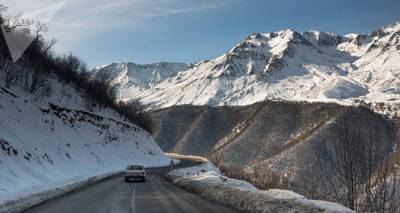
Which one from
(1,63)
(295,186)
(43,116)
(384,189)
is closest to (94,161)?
(43,116)

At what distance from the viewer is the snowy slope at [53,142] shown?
33094 millimetres

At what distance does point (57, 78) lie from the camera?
73.6m

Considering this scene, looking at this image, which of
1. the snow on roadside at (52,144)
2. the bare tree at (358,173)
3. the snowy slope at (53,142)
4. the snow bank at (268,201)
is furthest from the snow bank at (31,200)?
the bare tree at (358,173)

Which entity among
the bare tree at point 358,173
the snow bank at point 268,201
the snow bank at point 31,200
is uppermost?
the bare tree at point 358,173

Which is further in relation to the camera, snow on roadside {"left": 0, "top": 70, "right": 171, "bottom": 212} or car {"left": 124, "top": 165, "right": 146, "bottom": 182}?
car {"left": 124, "top": 165, "right": 146, "bottom": 182}

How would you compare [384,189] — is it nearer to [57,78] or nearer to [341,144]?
[341,144]

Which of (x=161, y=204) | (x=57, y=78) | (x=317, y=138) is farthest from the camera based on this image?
(x=317, y=138)

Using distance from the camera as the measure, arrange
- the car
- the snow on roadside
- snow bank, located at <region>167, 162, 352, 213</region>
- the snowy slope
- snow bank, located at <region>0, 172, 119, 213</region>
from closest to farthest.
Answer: snow bank, located at <region>167, 162, 352, 213</region>
snow bank, located at <region>0, 172, 119, 213</region>
the snow on roadside
the snowy slope
the car

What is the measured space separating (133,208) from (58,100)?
48354 mm

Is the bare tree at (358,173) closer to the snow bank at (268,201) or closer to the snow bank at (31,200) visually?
the snow bank at (268,201)

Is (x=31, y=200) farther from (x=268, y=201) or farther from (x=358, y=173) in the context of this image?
(x=358, y=173)

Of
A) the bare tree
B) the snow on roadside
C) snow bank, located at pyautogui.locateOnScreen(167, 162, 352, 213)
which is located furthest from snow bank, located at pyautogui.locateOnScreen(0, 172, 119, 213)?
the bare tree

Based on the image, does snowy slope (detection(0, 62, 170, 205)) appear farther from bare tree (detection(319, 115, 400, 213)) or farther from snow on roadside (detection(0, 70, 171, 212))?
bare tree (detection(319, 115, 400, 213))

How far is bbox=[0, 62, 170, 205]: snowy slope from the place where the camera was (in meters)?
33.1
